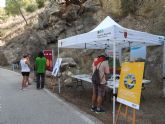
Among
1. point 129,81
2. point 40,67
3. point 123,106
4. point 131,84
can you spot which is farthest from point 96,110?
point 40,67

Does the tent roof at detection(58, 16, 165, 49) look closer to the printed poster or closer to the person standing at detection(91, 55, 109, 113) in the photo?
the person standing at detection(91, 55, 109, 113)

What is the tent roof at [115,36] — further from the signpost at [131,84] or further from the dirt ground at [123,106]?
the dirt ground at [123,106]

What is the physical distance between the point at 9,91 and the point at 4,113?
6.18 meters

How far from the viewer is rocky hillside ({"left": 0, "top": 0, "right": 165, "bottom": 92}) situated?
924 inches

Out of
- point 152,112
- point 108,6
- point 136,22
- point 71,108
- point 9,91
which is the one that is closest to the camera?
point 152,112

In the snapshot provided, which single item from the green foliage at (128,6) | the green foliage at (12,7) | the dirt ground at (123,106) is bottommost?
the dirt ground at (123,106)

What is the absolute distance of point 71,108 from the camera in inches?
536

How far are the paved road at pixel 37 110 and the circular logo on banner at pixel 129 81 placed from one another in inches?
76.3

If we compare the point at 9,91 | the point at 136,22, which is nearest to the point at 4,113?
the point at 9,91

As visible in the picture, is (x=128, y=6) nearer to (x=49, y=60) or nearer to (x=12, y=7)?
Answer: (x=49, y=60)

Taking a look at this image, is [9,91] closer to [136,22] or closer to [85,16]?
[136,22]

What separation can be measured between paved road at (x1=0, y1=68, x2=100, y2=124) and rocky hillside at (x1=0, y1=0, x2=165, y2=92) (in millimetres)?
5766

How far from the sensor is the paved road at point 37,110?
1142 cm

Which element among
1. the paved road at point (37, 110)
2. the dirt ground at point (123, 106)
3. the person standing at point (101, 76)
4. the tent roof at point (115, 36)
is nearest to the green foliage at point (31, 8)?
the dirt ground at point (123, 106)
